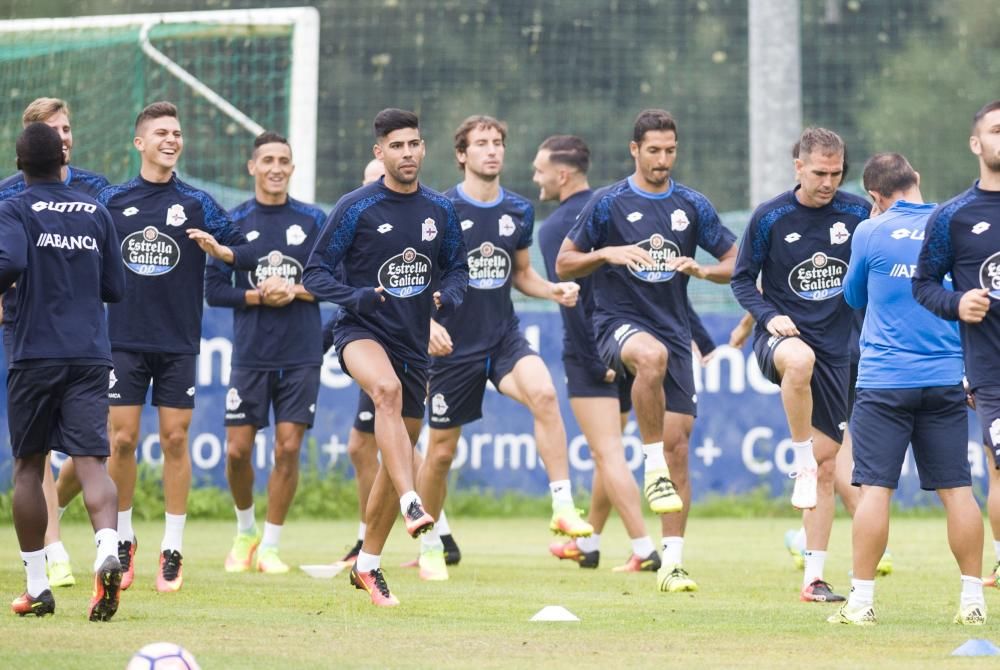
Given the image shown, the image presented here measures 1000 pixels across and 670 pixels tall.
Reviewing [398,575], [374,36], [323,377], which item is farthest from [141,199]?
[374,36]

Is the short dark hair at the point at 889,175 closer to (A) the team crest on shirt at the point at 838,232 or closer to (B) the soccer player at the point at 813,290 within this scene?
(B) the soccer player at the point at 813,290

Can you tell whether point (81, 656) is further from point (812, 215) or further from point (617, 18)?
point (617, 18)

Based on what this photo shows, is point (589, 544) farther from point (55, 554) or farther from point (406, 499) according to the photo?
point (55, 554)

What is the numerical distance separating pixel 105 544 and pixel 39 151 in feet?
6.19

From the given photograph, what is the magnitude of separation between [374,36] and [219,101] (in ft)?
27.5

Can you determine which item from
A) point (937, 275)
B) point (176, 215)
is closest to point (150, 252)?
point (176, 215)

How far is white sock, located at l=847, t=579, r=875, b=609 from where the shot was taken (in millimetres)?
8102

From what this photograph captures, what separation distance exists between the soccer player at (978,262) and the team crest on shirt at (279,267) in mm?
4928

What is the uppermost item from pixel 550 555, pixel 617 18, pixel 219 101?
pixel 617 18

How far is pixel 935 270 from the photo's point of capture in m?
7.82

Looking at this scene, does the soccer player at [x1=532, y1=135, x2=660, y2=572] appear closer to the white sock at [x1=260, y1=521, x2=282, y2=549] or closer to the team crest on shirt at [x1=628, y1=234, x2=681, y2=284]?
the team crest on shirt at [x1=628, y1=234, x2=681, y2=284]

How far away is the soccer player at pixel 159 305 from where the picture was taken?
33.4 ft

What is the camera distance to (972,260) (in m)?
7.83

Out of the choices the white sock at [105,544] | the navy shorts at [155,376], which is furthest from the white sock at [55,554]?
the white sock at [105,544]
